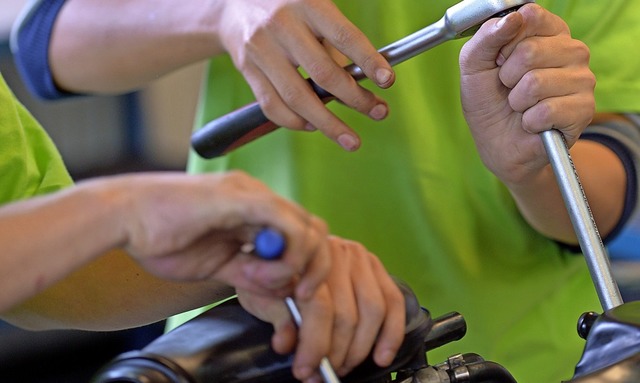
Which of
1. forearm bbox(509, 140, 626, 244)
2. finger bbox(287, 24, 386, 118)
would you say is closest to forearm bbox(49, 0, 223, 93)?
finger bbox(287, 24, 386, 118)

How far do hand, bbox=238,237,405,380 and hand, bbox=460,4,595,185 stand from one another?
0.25 metres

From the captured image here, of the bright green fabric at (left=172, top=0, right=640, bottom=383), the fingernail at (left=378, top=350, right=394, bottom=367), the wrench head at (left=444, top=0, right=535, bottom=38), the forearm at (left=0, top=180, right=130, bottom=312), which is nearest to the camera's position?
the forearm at (left=0, top=180, right=130, bottom=312)

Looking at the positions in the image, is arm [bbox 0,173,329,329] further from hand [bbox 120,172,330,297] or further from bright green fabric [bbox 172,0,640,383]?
bright green fabric [bbox 172,0,640,383]

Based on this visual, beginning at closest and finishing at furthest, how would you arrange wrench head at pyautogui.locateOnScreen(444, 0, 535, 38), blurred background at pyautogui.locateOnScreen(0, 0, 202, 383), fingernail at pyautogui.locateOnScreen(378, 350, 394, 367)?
fingernail at pyautogui.locateOnScreen(378, 350, 394, 367) → wrench head at pyautogui.locateOnScreen(444, 0, 535, 38) → blurred background at pyautogui.locateOnScreen(0, 0, 202, 383)

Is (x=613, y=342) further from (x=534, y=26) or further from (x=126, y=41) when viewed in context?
(x=126, y=41)

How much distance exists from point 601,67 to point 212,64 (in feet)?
1.31

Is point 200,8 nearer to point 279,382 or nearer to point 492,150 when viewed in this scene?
point 492,150

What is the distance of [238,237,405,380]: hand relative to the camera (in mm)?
540

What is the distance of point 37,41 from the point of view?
966 millimetres

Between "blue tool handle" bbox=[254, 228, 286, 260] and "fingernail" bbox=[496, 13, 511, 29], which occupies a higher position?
"fingernail" bbox=[496, 13, 511, 29]

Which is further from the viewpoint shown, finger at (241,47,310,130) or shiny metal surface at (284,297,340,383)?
finger at (241,47,310,130)

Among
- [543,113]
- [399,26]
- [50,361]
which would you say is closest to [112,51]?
[399,26]

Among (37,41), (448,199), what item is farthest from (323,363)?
(37,41)

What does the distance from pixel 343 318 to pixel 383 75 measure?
280 mm
